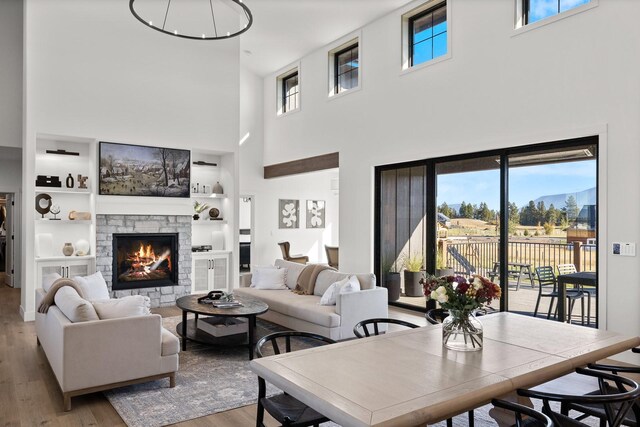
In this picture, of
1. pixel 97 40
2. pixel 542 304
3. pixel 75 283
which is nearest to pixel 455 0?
pixel 542 304

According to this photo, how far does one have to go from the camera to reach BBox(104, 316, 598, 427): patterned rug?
3.29 metres

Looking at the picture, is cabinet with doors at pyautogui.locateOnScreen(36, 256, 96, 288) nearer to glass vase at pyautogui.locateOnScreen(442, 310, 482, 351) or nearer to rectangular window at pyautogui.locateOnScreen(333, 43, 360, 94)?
rectangular window at pyautogui.locateOnScreen(333, 43, 360, 94)

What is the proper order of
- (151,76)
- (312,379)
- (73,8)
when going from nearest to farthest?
(312,379)
(73,8)
(151,76)

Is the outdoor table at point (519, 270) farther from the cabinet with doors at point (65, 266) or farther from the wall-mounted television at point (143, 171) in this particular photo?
the cabinet with doors at point (65, 266)

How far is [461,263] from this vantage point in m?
6.44

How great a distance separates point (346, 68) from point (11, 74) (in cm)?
563

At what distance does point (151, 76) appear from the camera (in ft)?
24.8

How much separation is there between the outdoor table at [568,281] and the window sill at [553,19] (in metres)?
2.83

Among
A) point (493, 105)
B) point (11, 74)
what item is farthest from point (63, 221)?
point (493, 105)

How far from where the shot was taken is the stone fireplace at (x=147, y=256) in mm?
7141

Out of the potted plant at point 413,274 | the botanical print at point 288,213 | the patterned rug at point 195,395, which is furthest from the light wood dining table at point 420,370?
the botanical print at point 288,213

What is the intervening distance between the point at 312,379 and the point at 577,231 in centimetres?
426

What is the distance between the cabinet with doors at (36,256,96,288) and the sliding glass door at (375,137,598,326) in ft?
15.1

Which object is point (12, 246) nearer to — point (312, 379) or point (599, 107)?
point (312, 379)
